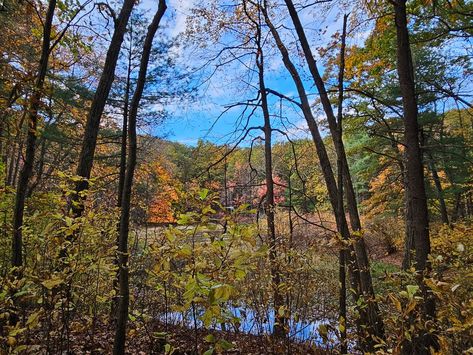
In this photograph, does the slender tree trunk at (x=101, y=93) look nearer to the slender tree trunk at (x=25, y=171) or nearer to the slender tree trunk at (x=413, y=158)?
the slender tree trunk at (x=25, y=171)

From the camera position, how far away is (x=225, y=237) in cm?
143

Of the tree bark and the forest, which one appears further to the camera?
the tree bark

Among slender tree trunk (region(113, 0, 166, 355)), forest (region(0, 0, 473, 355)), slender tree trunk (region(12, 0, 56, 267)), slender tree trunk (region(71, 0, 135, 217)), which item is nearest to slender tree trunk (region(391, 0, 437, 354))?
forest (region(0, 0, 473, 355))

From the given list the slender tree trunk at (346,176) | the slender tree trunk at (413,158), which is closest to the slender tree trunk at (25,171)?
the slender tree trunk at (346,176)

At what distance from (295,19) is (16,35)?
8.48 metres

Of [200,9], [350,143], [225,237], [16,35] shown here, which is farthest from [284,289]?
[350,143]

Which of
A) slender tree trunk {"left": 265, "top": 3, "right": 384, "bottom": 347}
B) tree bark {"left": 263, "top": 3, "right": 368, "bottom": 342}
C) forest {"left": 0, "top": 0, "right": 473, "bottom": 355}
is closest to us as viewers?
forest {"left": 0, "top": 0, "right": 473, "bottom": 355}

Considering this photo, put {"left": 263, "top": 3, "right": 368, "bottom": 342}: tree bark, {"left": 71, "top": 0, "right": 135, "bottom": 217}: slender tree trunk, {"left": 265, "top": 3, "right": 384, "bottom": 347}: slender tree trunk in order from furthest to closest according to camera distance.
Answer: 1. {"left": 71, "top": 0, "right": 135, "bottom": 217}: slender tree trunk
2. {"left": 263, "top": 3, "right": 368, "bottom": 342}: tree bark
3. {"left": 265, "top": 3, "right": 384, "bottom": 347}: slender tree trunk

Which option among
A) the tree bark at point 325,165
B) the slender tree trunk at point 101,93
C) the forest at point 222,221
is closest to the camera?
the forest at point 222,221

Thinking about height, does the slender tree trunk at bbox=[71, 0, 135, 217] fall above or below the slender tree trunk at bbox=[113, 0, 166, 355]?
above

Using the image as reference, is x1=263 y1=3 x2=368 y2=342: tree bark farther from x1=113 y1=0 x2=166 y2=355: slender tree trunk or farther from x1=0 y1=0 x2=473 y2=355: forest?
x1=113 y1=0 x2=166 y2=355: slender tree trunk

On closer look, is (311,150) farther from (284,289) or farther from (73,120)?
(73,120)

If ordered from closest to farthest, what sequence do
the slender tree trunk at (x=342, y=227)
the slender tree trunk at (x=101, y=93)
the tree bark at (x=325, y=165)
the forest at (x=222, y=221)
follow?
the forest at (x=222, y=221) → the slender tree trunk at (x=342, y=227) → the tree bark at (x=325, y=165) → the slender tree trunk at (x=101, y=93)

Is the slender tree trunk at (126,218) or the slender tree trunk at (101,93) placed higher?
the slender tree trunk at (101,93)
